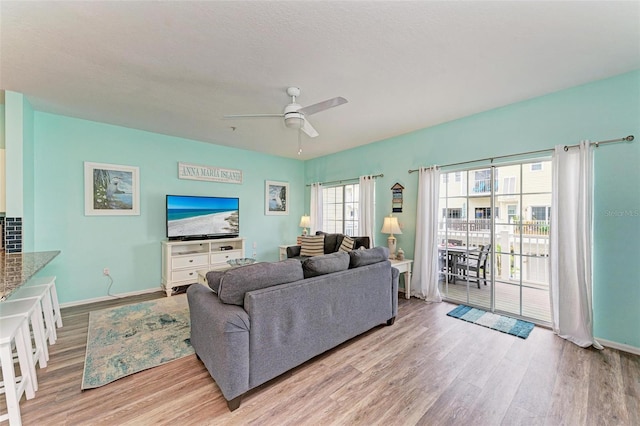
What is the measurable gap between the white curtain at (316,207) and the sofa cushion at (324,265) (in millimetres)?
3330

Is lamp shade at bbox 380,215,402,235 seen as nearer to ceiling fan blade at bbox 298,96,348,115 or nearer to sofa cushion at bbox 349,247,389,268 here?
sofa cushion at bbox 349,247,389,268

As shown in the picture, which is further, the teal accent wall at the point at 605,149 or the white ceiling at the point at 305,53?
the teal accent wall at the point at 605,149

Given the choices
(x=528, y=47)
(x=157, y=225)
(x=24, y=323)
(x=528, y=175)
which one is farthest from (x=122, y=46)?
(x=528, y=175)

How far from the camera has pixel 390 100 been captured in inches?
119

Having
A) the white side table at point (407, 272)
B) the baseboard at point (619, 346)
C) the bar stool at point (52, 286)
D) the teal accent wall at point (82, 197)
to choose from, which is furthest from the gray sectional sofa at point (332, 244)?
the bar stool at point (52, 286)

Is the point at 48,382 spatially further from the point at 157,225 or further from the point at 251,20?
the point at 251,20

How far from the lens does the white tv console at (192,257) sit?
407 centimetres

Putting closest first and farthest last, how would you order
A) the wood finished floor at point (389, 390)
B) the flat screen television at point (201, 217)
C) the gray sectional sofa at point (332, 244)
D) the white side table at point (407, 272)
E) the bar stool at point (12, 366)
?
the bar stool at point (12, 366)
the wood finished floor at point (389, 390)
the white side table at point (407, 272)
the flat screen television at point (201, 217)
the gray sectional sofa at point (332, 244)

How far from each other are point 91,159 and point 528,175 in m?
6.00

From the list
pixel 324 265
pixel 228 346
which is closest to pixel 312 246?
pixel 324 265

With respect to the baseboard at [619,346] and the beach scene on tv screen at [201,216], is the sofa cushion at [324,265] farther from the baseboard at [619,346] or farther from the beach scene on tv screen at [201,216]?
the beach scene on tv screen at [201,216]

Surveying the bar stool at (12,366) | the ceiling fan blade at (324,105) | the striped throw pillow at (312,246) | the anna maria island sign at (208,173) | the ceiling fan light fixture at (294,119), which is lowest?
the bar stool at (12,366)

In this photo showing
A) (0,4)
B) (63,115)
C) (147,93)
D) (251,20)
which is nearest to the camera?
(0,4)

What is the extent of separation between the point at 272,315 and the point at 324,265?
681 millimetres
